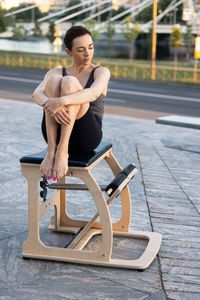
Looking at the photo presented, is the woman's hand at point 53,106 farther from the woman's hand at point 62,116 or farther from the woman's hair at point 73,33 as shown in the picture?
the woman's hair at point 73,33

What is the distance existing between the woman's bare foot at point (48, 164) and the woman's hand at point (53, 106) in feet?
0.97

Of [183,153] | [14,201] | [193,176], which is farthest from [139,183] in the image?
[183,153]

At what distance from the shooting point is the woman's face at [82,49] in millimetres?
3684

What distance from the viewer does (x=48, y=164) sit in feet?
11.3

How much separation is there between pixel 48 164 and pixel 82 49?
931 mm

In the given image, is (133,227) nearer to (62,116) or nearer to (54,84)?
(62,116)

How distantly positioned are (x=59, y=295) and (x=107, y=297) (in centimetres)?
30

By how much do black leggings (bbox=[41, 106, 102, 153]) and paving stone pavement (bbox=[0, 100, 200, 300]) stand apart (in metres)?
0.87

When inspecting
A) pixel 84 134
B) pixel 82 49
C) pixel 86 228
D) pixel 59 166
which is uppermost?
pixel 82 49

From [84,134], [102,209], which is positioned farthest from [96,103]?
[102,209]

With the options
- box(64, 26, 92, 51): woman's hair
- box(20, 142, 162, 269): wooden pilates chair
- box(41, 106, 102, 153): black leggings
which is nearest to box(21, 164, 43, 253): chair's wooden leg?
box(20, 142, 162, 269): wooden pilates chair

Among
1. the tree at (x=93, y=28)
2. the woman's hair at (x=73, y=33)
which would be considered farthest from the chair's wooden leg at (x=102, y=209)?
the tree at (x=93, y=28)

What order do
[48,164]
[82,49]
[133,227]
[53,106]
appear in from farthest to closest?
[133,227] < [82,49] < [48,164] < [53,106]

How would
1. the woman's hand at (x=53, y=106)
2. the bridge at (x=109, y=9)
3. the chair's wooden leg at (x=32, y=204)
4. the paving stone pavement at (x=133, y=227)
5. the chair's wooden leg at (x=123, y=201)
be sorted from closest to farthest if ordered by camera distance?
the paving stone pavement at (x=133, y=227) → the woman's hand at (x=53, y=106) → the chair's wooden leg at (x=32, y=204) → the chair's wooden leg at (x=123, y=201) → the bridge at (x=109, y=9)
